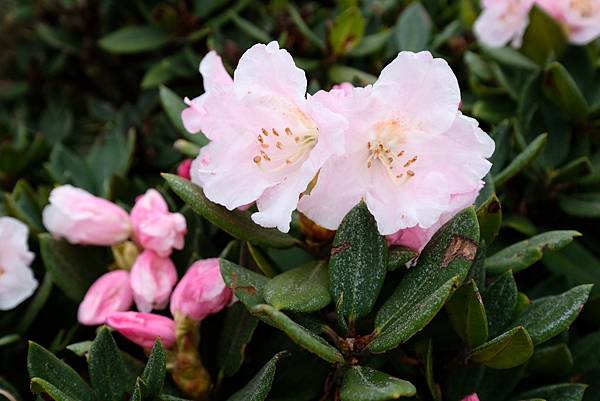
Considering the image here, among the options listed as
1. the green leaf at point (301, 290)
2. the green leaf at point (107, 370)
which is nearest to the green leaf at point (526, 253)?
the green leaf at point (301, 290)

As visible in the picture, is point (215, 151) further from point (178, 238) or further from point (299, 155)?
point (178, 238)

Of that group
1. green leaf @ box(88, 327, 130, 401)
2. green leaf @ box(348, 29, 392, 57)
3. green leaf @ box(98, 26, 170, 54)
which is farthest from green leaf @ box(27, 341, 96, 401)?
green leaf @ box(98, 26, 170, 54)

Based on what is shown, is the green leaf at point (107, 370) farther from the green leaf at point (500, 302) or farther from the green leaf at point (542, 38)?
the green leaf at point (542, 38)

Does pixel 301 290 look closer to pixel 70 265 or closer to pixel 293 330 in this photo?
pixel 293 330

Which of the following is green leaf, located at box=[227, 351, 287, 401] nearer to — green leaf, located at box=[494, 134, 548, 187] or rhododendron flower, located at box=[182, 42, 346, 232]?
rhododendron flower, located at box=[182, 42, 346, 232]

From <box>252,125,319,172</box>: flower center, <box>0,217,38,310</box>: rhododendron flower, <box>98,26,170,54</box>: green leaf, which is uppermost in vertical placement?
<box>252,125,319,172</box>: flower center

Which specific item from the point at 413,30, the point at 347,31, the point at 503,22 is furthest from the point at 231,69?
the point at 503,22
